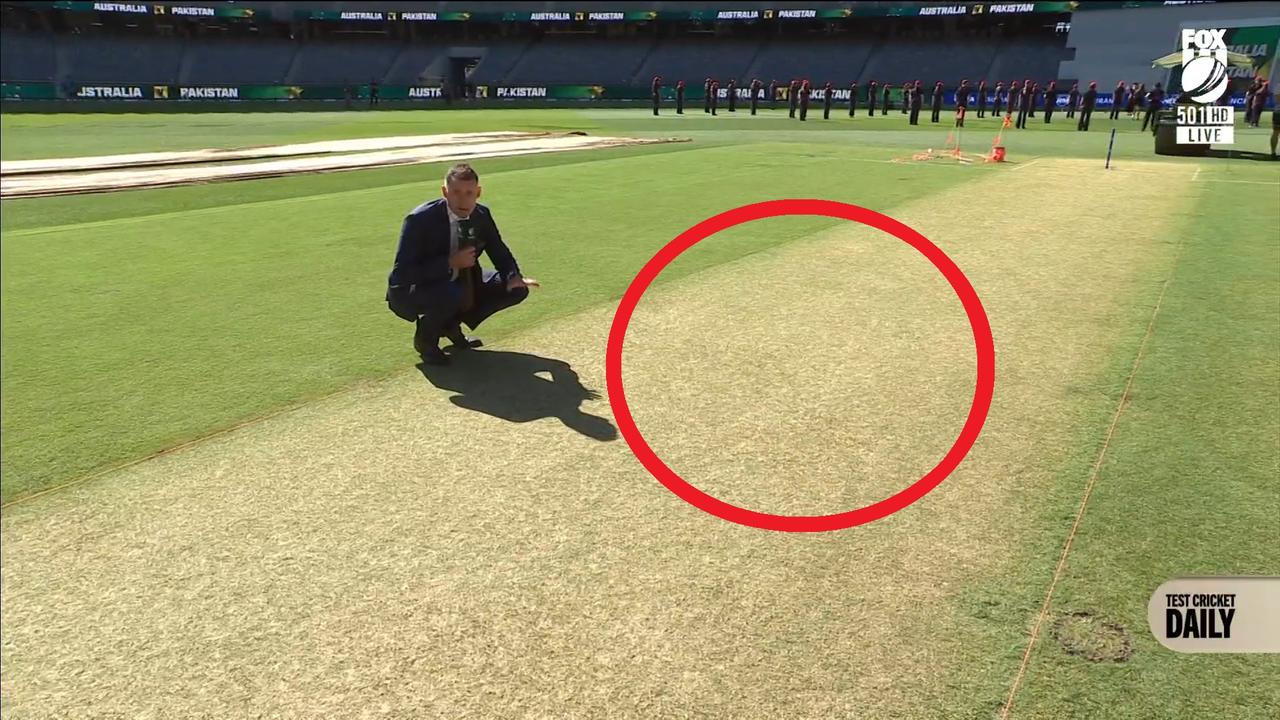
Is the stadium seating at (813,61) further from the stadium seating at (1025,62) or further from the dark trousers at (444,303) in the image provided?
the dark trousers at (444,303)

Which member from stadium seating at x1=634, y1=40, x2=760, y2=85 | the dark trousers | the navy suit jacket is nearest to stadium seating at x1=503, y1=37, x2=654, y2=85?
stadium seating at x1=634, y1=40, x2=760, y2=85

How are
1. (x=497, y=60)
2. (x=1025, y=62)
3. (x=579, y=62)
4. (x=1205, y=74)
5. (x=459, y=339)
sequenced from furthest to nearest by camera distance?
(x=497, y=60) < (x=579, y=62) < (x=1025, y=62) < (x=1205, y=74) < (x=459, y=339)

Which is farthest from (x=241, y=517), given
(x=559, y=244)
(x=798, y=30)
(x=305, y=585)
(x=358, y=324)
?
(x=798, y=30)

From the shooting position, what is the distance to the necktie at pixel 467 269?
6004 mm

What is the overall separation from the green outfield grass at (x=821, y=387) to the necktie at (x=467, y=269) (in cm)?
64

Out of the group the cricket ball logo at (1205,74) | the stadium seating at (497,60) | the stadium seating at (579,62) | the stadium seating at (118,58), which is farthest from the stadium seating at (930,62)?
the stadium seating at (118,58)

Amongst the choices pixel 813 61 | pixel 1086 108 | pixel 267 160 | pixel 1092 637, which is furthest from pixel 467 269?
pixel 813 61

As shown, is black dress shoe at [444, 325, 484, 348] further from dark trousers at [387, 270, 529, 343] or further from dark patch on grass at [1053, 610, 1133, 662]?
dark patch on grass at [1053, 610, 1133, 662]

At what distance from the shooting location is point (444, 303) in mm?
5859

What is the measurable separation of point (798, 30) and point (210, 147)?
60.3 m

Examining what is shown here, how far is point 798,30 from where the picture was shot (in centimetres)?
7394

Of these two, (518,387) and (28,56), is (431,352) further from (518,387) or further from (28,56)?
(28,56)

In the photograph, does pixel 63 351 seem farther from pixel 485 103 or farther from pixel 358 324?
pixel 485 103

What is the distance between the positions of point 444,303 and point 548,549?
270 centimetres
